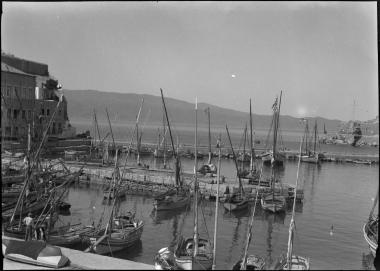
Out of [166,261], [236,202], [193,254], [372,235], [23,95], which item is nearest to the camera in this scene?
[166,261]

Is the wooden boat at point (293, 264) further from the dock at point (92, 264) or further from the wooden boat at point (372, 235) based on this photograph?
the wooden boat at point (372, 235)

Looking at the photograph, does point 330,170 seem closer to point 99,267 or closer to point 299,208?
point 299,208

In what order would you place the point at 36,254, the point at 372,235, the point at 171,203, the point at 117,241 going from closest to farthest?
1. the point at 36,254
2. the point at 117,241
3. the point at 372,235
4. the point at 171,203

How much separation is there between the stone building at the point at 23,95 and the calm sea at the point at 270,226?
3286 millimetres

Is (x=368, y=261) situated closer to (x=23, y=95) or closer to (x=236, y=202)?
(x=236, y=202)

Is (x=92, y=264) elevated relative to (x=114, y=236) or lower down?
elevated

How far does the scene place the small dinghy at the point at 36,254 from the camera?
5398mm

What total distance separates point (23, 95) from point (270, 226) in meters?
8.75

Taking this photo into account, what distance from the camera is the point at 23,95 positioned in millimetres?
12828

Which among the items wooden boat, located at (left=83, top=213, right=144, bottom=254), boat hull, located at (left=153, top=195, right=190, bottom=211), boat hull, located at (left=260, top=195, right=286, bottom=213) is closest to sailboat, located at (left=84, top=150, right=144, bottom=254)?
wooden boat, located at (left=83, top=213, right=144, bottom=254)

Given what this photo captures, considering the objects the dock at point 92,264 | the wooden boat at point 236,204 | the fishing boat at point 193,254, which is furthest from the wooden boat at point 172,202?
the dock at point 92,264

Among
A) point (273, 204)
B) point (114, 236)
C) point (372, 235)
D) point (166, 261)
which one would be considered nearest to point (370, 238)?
point (372, 235)

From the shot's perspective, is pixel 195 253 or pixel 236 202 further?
pixel 236 202

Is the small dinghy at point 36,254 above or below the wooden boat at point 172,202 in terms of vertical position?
above
